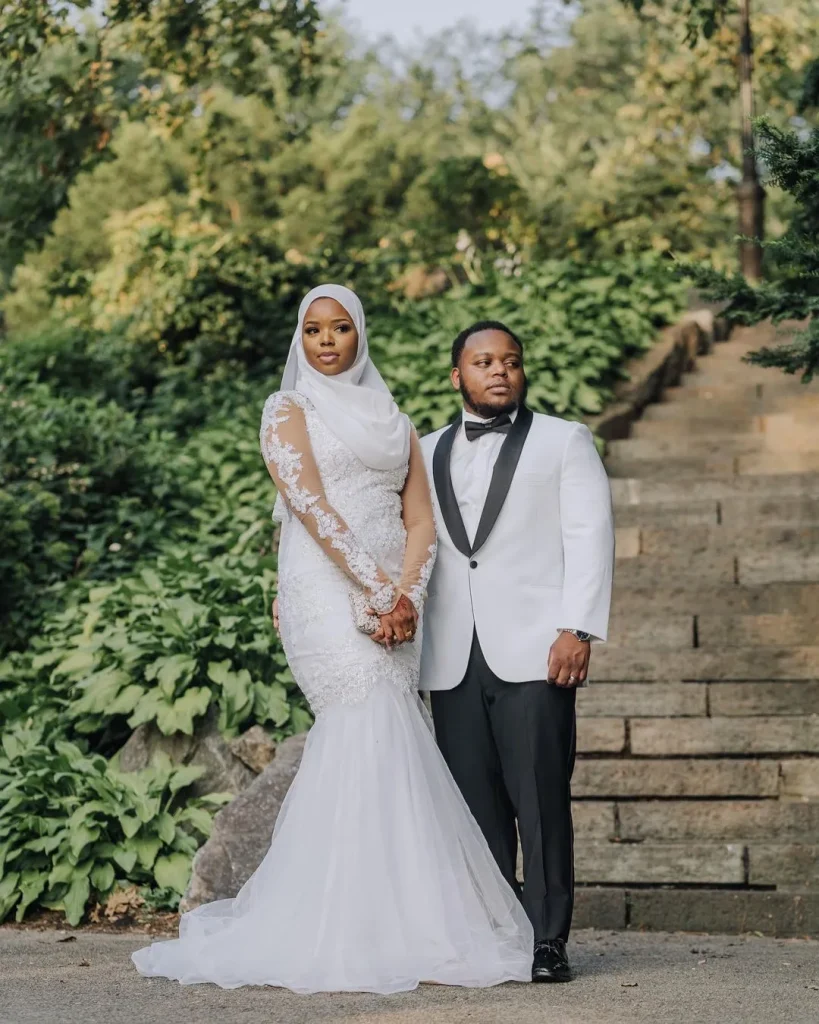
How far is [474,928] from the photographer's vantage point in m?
4.26

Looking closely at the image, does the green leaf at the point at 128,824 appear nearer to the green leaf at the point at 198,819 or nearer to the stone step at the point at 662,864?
the green leaf at the point at 198,819

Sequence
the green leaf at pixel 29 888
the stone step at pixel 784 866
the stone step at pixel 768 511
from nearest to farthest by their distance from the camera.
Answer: the stone step at pixel 784 866
the green leaf at pixel 29 888
the stone step at pixel 768 511

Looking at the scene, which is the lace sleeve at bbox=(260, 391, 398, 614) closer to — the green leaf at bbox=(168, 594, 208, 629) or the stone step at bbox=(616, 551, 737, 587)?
the green leaf at bbox=(168, 594, 208, 629)

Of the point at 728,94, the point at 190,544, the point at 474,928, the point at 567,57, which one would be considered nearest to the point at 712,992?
the point at 474,928

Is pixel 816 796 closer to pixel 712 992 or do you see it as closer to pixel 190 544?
pixel 712 992

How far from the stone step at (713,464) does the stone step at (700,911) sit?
14.1 feet

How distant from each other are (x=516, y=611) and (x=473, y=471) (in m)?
0.50

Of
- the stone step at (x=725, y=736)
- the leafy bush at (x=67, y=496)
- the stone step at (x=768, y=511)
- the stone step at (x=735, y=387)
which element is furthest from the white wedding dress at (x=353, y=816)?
the stone step at (x=735, y=387)

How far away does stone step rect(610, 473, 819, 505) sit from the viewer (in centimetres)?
904

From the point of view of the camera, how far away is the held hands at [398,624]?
446 centimetres

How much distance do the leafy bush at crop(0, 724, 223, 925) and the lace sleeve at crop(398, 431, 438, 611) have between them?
233cm

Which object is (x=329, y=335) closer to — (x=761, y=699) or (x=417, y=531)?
(x=417, y=531)

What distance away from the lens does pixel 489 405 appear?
15.6 feet

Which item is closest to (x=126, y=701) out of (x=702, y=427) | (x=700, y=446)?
(x=700, y=446)
